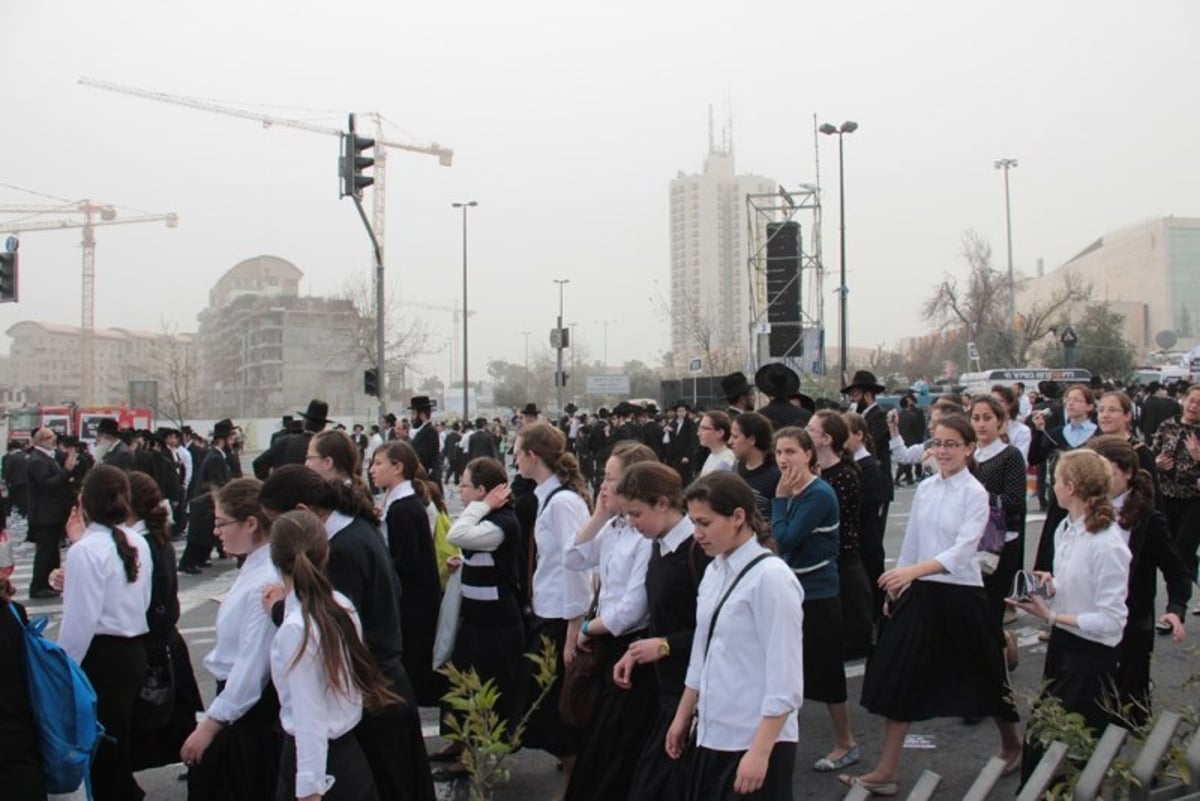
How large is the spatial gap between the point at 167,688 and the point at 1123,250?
368 feet

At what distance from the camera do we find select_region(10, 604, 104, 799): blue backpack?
12.0ft

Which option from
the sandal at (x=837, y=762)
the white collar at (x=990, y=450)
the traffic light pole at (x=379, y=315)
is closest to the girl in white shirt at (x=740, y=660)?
the sandal at (x=837, y=762)

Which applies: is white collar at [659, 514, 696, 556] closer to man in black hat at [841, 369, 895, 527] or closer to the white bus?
man in black hat at [841, 369, 895, 527]

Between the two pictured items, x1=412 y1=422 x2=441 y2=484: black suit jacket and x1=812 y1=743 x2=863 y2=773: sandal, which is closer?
x1=812 y1=743 x2=863 y2=773: sandal

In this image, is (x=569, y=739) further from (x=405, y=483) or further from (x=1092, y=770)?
(x=1092, y=770)

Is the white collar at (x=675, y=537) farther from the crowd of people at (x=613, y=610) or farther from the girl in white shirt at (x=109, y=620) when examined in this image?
the girl in white shirt at (x=109, y=620)

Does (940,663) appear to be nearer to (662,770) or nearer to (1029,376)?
(662,770)

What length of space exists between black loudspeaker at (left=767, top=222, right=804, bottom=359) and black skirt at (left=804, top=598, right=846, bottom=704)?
2052 centimetres

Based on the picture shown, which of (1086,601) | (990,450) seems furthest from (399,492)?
(990,450)

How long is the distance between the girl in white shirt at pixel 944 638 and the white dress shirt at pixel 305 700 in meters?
2.74

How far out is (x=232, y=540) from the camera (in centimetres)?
426

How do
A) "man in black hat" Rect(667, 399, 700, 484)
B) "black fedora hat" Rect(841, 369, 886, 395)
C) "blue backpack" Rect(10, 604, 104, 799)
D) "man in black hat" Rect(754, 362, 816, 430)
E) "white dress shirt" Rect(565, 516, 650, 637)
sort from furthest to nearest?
"man in black hat" Rect(667, 399, 700, 484) < "black fedora hat" Rect(841, 369, 886, 395) < "man in black hat" Rect(754, 362, 816, 430) < "white dress shirt" Rect(565, 516, 650, 637) < "blue backpack" Rect(10, 604, 104, 799)

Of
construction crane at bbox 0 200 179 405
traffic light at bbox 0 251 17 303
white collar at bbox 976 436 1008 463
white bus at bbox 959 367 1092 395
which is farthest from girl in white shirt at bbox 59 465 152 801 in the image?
construction crane at bbox 0 200 179 405

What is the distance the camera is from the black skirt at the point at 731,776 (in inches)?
135
